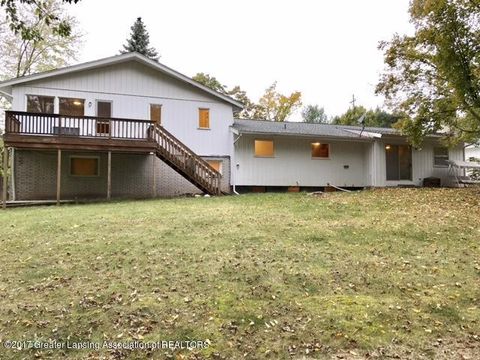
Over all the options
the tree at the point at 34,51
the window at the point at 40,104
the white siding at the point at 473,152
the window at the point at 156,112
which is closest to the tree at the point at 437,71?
the window at the point at 156,112

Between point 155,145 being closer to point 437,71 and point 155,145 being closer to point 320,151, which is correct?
point 320,151

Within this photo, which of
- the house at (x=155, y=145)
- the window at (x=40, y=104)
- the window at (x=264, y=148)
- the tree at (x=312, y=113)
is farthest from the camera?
the tree at (x=312, y=113)

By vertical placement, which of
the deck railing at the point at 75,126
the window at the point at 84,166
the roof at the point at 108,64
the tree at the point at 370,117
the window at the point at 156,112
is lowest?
the window at the point at 84,166

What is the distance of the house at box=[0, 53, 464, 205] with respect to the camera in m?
14.7

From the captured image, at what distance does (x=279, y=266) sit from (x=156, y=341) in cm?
242

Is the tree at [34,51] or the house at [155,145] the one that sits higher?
the tree at [34,51]

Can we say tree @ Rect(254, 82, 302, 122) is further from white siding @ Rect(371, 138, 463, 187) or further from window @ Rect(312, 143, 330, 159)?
white siding @ Rect(371, 138, 463, 187)

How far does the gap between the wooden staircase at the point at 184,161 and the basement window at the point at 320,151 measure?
584 centimetres

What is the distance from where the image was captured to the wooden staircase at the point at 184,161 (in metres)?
15.2

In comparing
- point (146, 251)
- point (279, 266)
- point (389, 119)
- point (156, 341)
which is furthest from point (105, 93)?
point (389, 119)

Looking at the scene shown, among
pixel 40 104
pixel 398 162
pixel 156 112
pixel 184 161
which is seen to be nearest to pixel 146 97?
pixel 156 112

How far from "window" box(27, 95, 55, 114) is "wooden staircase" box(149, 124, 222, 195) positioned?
453 cm

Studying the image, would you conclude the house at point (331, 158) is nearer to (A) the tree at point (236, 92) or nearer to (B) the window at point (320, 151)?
(B) the window at point (320, 151)

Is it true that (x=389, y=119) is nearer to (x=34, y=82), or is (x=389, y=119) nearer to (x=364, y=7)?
(x=364, y=7)
